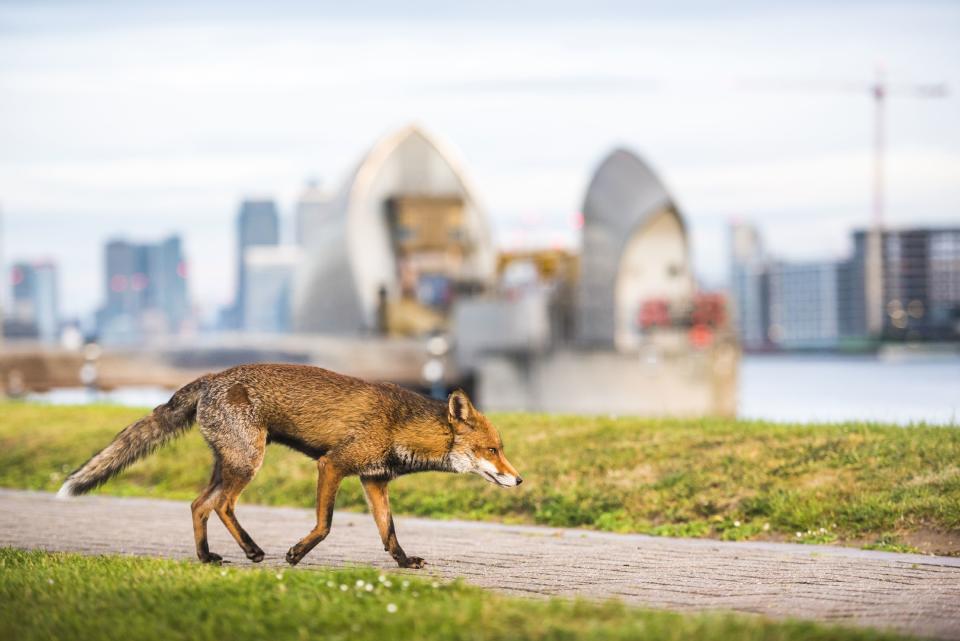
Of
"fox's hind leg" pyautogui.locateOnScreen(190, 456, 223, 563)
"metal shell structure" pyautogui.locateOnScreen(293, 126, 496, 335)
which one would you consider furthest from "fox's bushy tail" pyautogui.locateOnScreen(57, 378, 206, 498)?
"metal shell structure" pyautogui.locateOnScreen(293, 126, 496, 335)

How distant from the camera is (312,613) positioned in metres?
7.72

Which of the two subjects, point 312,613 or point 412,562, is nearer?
point 312,613

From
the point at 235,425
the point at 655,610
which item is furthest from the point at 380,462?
the point at 655,610

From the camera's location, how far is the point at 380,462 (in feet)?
33.2

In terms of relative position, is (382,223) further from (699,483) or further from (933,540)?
(933,540)

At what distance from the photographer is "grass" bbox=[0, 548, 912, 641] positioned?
7.15m

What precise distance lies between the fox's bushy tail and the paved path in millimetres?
1120

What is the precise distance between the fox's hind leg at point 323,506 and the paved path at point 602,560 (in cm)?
55

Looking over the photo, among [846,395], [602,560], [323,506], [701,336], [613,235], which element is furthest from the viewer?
[846,395]

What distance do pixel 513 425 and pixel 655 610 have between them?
942 centimetres

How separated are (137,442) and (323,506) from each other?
1.46 metres

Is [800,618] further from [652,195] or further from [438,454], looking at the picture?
[652,195]

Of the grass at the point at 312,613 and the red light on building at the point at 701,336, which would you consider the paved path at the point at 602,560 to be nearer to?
the grass at the point at 312,613

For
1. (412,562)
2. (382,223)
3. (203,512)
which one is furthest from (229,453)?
(382,223)
